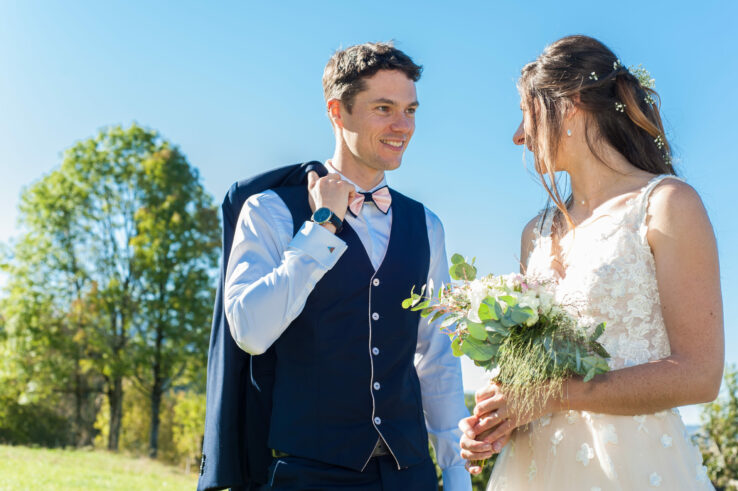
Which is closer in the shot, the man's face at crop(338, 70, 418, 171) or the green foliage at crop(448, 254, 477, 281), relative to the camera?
the green foliage at crop(448, 254, 477, 281)

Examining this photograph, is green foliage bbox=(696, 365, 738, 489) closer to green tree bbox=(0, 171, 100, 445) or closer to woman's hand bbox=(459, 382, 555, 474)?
woman's hand bbox=(459, 382, 555, 474)

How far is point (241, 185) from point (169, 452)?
116ft

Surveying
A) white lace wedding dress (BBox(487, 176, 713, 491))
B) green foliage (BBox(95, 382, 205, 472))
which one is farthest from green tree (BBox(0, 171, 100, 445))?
white lace wedding dress (BBox(487, 176, 713, 491))

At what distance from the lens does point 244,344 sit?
2.75 metres

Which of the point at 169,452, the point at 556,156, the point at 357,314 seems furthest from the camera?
the point at 169,452

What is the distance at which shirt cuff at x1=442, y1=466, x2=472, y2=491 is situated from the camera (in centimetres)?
323

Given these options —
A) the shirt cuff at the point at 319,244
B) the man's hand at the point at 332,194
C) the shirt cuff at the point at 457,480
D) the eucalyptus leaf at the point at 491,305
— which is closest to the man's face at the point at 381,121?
the man's hand at the point at 332,194

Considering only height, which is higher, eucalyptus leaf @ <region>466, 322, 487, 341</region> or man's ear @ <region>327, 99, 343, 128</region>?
man's ear @ <region>327, 99, 343, 128</region>

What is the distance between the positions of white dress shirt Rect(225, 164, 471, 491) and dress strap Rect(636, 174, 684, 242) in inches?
32.5

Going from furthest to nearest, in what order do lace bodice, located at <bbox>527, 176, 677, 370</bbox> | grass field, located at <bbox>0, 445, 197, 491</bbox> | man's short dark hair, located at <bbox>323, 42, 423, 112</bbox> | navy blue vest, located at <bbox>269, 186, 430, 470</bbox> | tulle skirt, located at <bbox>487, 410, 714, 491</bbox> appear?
grass field, located at <bbox>0, 445, 197, 491</bbox> → man's short dark hair, located at <bbox>323, 42, 423, 112</bbox> → navy blue vest, located at <bbox>269, 186, 430, 470</bbox> → lace bodice, located at <bbox>527, 176, 677, 370</bbox> → tulle skirt, located at <bbox>487, 410, 714, 491</bbox>

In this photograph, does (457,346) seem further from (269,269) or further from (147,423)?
(147,423)

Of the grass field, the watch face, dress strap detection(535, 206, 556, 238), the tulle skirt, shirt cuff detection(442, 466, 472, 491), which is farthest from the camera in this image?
the grass field

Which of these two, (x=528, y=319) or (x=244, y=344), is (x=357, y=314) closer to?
(x=244, y=344)

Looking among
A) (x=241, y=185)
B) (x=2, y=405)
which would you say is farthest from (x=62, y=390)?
(x=241, y=185)
